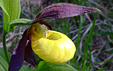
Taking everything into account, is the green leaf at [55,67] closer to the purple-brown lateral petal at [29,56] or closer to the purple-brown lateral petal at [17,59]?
the purple-brown lateral petal at [29,56]

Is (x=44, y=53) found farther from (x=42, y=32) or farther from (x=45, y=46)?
(x=42, y=32)

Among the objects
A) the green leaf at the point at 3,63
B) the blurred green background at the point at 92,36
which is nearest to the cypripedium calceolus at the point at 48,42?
the green leaf at the point at 3,63

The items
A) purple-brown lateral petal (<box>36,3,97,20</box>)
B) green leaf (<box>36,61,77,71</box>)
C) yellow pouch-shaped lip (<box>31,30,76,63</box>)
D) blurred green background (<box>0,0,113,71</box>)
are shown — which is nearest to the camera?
purple-brown lateral petal (<box>36,3,97,20</box>)

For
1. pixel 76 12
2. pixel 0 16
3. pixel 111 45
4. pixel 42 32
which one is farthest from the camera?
pixel 0 16

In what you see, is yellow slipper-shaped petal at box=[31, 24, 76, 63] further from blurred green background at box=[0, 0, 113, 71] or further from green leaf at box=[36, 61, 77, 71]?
blurred green background at box=[0, 0, 113, 71]

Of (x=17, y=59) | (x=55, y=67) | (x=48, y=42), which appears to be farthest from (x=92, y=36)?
(x=17, y=59)

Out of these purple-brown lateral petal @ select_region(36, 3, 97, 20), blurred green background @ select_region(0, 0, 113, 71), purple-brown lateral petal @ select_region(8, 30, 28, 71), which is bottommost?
blurred green background @ select_region(0, 0, 113, 71)

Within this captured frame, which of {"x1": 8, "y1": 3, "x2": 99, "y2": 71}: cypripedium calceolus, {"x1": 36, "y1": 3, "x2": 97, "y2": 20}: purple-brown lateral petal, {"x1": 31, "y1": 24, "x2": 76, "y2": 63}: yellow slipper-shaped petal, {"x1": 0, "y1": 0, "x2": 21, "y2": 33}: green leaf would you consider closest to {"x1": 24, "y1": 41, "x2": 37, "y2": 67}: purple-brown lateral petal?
{"x1": 8, "y1": 3, "x2": 99, "y2": 71}: cypripedium calceolus

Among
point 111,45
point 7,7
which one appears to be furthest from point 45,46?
point 111,45
